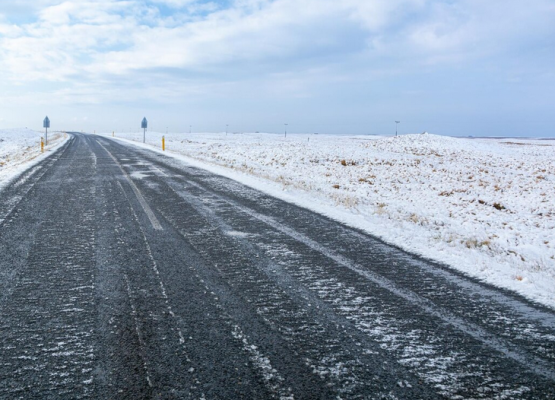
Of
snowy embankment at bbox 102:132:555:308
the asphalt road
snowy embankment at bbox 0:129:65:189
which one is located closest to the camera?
the asphalt road

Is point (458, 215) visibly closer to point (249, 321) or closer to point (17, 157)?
point (249, 321)

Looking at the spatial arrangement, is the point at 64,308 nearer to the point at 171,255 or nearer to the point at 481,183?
the point at 171,255

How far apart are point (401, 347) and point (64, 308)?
2902 mm

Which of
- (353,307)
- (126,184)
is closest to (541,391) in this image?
(353,307)

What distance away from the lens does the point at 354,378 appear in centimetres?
250

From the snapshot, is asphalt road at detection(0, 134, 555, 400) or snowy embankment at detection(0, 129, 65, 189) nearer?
asphalt road at detection(0, 134, 555, 400)

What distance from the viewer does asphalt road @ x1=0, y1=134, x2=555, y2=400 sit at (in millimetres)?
2441

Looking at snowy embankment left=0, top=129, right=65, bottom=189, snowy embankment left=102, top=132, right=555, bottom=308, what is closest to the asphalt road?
snowy embankment left=102, top=132, right=555, bottom=308

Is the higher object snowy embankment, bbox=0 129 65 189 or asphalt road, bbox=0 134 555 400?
snowy embankment, bbox=0 129 65 189

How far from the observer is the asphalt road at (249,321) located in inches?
96.1

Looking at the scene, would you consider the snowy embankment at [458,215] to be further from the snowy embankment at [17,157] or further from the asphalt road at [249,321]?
the snowy embankment at [17,157]

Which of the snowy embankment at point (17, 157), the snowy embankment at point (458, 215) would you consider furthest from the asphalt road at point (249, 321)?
the snowy embankment at point (17, 157)

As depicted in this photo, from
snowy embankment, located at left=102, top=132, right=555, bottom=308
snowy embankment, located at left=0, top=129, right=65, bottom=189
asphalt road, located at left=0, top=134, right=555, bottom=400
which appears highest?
snowy embankment, located at left=0, top=129, right=65, bottom=189

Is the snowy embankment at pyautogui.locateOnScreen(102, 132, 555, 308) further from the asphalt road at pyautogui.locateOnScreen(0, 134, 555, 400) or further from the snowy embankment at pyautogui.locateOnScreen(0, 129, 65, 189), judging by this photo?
the snowy embankment at pyautogui.locateOnScreen(0, 129, 65, 189)
